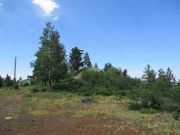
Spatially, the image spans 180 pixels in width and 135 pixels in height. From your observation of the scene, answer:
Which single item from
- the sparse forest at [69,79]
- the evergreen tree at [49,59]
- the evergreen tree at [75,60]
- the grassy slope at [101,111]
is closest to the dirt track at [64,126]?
the grassy slope at [101,111]

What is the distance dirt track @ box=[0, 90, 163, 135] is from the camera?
860 inches

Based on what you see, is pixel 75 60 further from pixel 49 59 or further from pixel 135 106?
pixel 135 106

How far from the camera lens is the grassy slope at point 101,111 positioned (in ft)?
77.4

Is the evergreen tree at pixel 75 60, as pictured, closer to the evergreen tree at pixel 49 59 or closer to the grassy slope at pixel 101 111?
the evergreen tree at pixel 49 59

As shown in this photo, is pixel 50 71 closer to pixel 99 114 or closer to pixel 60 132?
pixel 99 114

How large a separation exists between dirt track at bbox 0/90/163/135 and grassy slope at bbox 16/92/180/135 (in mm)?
1275

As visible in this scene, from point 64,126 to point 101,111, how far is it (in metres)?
7.29

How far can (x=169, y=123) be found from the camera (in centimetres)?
2408

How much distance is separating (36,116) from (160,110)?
1218 centimetres

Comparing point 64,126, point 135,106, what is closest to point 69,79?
point 135,106

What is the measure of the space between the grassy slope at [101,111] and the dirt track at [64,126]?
127cm

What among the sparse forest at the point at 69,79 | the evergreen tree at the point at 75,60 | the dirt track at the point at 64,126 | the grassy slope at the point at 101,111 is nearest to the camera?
the dirt track at the point at 64,126

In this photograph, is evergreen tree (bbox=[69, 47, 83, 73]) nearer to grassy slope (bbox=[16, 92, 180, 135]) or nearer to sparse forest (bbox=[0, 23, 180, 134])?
sparse forest (bbox=[0, 23, 180, 134])

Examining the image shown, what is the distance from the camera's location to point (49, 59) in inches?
2132
